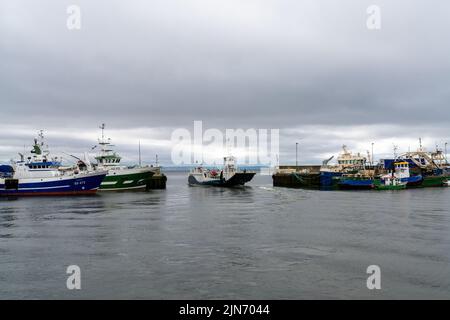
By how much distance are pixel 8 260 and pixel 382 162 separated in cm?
10597

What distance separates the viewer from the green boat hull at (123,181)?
3177 inches

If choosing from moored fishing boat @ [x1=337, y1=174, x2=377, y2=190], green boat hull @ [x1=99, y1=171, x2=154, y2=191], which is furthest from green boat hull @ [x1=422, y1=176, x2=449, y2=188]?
green boat hull @ [x1=99, y1=171, x2=154, y2=191]

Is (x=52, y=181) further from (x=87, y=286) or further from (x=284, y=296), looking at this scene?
(x=284, y=296)

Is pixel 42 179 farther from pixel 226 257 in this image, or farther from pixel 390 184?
pixel 390 184

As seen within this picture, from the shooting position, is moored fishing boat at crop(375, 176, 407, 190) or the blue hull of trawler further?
moored fishing boat at crop(375, 176, 407, 190)

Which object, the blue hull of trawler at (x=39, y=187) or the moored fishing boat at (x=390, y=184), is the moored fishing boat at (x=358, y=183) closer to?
the moored fishing boat at (x=390, y=184)

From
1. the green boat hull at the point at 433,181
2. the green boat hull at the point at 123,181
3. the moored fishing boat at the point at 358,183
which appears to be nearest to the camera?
the green boat hull at the point at 123,181

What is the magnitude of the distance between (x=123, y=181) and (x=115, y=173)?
257cm

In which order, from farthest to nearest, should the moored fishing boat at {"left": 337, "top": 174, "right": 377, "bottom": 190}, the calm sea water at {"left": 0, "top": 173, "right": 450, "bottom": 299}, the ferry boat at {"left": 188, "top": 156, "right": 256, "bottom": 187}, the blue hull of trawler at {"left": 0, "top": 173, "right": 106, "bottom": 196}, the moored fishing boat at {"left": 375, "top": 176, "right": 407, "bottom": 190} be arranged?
the ferry boat at {"left": 188, "top": 156, "right": 256, "bottom": 187} → the moored fishing boat at {"left": 337, "top": 174, "right": 377, "bottom": 190} → the moored fishing boat at {"left": 375, "top": 176, "right": 407, "bottom": 190} → the blue hull of trawler at {"left": 0, "top": 173, "right": 106, "bottom": 196} → the calm sea water at {"left": 0, "top": 173, "right": 450, "bottom": 299}

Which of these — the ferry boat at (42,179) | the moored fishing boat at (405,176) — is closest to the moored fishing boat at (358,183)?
the moored fishing boat at (405,176)

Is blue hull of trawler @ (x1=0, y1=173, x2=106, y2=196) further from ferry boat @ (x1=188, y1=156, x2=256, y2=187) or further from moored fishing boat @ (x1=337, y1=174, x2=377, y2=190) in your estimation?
moored fishing boat @ (x1=337, y1=174, x2=377, y2=190)

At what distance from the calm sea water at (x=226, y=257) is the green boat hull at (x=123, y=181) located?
45100 millimetres

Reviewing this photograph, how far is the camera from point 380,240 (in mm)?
25297

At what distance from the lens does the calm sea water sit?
50.5ft
